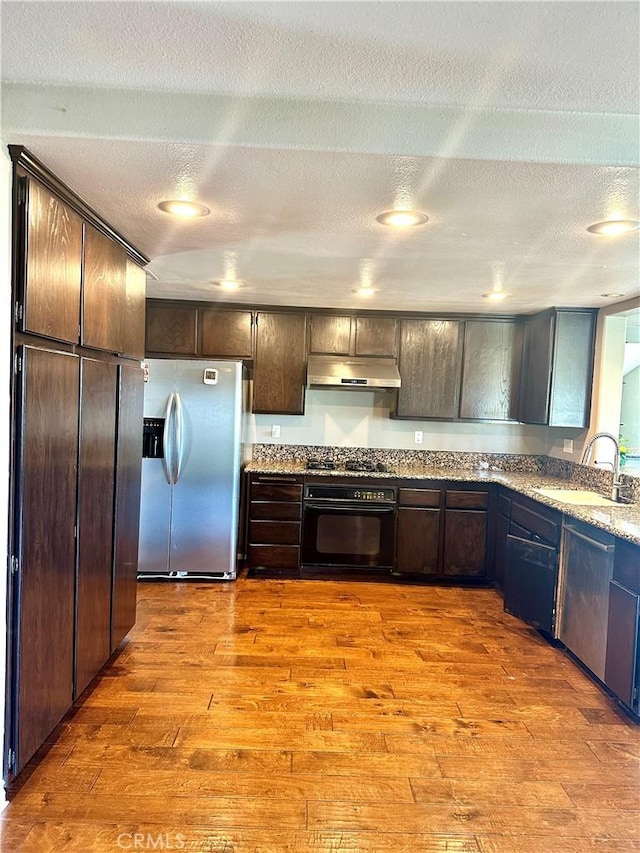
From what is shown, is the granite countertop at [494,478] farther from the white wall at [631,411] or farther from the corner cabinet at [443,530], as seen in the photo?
the white wall at [631,411]

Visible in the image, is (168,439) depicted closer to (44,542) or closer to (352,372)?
(352,372)

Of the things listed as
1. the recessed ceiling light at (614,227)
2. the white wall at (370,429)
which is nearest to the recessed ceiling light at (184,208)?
the recessed ceiling light at (614,227)

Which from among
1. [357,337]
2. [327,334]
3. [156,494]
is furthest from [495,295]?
[156,494]

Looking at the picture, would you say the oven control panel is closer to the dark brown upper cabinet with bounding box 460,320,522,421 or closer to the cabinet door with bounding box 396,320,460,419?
the cabinet door with bounding box 396,320,460,419

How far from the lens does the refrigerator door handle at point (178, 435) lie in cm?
399

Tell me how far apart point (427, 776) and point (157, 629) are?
1.87m

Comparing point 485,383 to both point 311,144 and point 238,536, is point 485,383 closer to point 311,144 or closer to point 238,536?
point 238,536

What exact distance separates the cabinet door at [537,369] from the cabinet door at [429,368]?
56 centimetres

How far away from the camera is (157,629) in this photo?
325 centimetres

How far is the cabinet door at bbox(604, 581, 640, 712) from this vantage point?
2461mm

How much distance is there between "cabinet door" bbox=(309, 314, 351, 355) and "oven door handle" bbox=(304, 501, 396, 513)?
4.23ft

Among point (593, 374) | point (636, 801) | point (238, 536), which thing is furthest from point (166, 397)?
point (636, 801)

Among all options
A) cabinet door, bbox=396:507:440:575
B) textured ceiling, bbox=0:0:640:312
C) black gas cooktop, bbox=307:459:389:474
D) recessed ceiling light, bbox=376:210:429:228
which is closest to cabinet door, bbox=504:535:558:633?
cabinet door, bbox=396:507:440:575

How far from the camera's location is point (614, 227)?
7.12 feet
